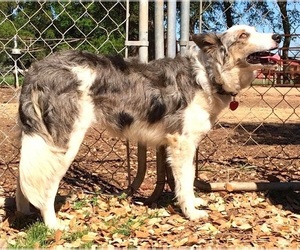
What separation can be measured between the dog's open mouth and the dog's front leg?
0.80 m

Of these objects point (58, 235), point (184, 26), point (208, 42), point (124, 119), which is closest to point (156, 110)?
point (124, 119)

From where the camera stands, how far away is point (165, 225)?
3502mm

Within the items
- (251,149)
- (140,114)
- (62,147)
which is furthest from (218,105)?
(251,149)

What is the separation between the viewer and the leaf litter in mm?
3168

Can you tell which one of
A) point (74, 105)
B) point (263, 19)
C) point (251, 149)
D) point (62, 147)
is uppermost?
point (263, 19)

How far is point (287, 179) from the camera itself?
4527 millimetres

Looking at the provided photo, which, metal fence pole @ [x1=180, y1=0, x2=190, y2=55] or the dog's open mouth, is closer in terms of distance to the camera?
the dog's open mouth

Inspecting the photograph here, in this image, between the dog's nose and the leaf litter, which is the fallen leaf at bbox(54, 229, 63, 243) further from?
the dog's nose

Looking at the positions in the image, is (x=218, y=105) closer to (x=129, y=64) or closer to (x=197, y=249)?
(x=129, y=64)

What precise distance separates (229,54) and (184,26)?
0.51 m

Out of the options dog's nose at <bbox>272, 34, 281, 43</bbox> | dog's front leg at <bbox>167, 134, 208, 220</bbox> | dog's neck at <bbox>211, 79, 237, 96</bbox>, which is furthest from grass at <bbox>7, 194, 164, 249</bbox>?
dog's nose at <bbox>272, 34, 281, 43</bbox>

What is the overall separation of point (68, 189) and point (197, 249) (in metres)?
1.60

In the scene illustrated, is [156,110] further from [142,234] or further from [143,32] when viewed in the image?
[142,234]

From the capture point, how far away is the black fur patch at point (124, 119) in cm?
357
